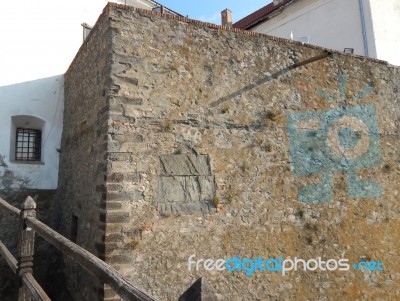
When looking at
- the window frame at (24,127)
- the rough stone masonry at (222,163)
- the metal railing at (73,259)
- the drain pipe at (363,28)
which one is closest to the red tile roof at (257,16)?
the drain pipe at (363,28)

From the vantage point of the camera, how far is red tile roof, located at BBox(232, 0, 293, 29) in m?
12.1

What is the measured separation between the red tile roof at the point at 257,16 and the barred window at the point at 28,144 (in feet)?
29.8

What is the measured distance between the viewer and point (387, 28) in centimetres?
1023

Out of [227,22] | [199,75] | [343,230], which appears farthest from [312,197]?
[227,22]

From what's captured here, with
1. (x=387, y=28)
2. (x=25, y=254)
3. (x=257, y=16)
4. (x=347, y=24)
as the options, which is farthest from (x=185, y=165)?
(x=257, y=16)

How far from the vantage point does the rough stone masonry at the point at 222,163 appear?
4.03 m

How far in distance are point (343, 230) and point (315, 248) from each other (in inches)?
24.4

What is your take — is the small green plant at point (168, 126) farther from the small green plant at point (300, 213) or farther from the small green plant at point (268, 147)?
the small green plant at point (300, 213)

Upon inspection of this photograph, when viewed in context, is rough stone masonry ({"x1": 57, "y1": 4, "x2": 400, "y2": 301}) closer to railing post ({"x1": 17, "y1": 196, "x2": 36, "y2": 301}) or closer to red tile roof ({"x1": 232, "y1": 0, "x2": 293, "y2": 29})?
railing post ({"x1": 17, "y1": 196, "x2": 36, "y2": 301})

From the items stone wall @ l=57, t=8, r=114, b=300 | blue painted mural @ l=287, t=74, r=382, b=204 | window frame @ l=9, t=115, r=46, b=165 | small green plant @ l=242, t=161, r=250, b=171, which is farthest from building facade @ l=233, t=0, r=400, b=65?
window frame @ l=9, t=115, r=46, b=165

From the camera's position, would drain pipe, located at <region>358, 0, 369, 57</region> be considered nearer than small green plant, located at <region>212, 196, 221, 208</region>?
No

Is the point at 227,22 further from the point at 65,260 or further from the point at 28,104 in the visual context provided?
the point at 65,260

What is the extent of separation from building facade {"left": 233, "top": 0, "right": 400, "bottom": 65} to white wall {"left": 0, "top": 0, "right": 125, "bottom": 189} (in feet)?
Result: 22.7

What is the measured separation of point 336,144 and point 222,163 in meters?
2.14
